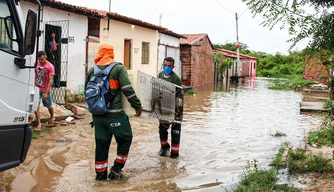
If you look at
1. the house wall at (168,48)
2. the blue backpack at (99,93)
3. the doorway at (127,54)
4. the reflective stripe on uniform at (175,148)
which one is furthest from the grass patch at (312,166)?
the house wall at (168,48)

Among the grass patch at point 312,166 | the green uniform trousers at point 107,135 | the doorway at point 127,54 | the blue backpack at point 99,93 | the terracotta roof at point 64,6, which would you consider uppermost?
the terracotta roof at point 64,6

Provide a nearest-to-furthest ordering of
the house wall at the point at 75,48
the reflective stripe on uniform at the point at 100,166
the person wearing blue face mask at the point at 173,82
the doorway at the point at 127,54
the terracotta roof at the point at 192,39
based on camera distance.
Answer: the reflective stripe on uniform at the point at 100,166
the person wearing blue face mask at the point at 173,82
the house wall at the point at 75,48
the doorway at the point at 127,54
the terracotta roof at the point at 192,39

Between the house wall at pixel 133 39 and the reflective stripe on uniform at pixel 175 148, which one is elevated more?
the house wall at pixel 133 39

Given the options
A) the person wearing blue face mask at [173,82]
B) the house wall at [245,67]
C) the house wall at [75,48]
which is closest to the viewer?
the person wearing blue face mask at [173,82]

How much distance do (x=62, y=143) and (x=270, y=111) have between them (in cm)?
929

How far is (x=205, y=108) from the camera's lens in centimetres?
1546

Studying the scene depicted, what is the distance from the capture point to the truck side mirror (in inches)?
166

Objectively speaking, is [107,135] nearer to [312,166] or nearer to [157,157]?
[157,157]

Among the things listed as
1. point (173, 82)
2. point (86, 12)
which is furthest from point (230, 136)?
point (86, 12)

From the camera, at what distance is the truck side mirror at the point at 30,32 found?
4.21 metres

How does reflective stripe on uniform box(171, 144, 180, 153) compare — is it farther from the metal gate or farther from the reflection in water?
the metal gate

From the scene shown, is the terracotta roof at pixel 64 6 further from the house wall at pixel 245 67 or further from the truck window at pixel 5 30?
the house wall at pixel 245 67

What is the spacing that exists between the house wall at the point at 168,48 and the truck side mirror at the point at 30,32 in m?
17.3

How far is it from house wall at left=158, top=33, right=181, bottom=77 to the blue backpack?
1620 centimetres
